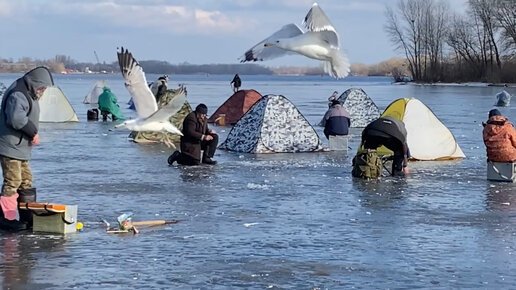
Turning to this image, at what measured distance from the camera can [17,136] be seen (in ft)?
34.8

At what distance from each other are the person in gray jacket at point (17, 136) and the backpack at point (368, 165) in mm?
6554

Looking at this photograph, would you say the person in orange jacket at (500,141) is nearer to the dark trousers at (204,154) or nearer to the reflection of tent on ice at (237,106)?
the dark trousers at (204,154)

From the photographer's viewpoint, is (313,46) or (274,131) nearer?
(313,46)

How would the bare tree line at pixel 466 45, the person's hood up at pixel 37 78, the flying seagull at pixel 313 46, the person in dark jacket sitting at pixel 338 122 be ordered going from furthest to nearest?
the bare tree line at pixel 466 45
the person in dark jacket sitting at pixel 338 122
the flying seagull at pixel 313 46
the person's hood up at pixel 37 78

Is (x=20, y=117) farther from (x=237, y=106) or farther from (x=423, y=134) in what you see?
(x=237, y=106)

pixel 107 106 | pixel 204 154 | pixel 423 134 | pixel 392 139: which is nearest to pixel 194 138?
pixel 204 154

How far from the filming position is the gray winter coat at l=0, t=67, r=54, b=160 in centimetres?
1045

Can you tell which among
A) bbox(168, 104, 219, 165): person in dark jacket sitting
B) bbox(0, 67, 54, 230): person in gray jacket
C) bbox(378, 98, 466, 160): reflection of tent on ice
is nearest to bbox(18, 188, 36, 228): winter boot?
bbox(0, 67, 54, 230): person in gray jacket

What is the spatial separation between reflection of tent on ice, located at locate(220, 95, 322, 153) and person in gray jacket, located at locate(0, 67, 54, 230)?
9.98 m

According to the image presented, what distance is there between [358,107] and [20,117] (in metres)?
19.3

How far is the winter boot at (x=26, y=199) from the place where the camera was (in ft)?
35.0

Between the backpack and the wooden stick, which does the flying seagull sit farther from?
the backpack

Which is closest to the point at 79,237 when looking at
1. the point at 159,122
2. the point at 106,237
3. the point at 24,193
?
the point at 106,237

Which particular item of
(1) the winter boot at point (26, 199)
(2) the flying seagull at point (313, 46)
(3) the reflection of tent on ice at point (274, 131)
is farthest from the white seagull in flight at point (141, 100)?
(3) the reflection of tent on ice at point (274, 131)
